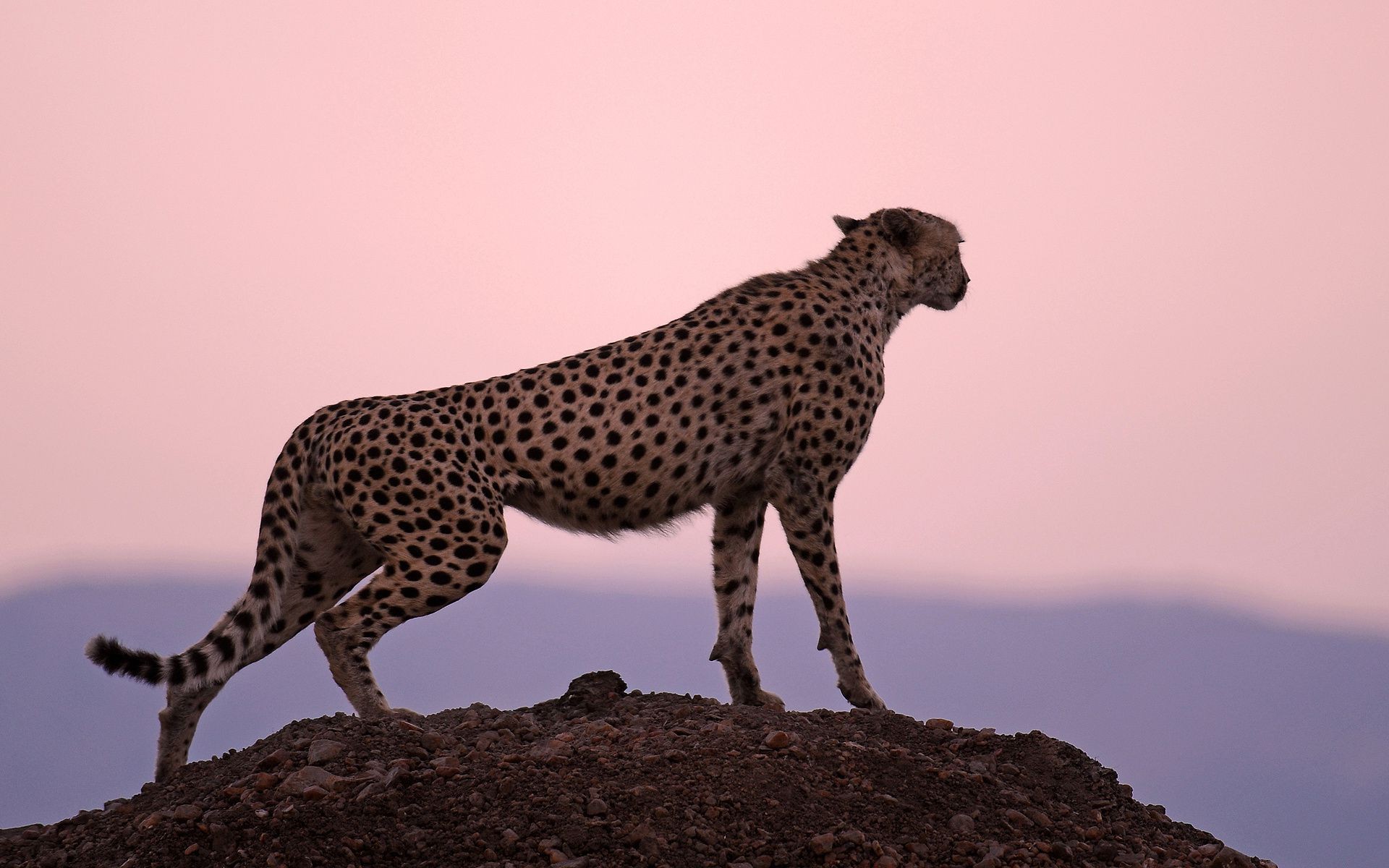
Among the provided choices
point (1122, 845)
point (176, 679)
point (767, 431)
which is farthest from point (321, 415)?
point (1122, 845)

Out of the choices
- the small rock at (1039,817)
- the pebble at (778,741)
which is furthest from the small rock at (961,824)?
the pebble at (778,741)

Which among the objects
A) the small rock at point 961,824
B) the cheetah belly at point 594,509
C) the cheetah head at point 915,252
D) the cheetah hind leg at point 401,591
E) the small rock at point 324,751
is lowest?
the small rock at point 324,751

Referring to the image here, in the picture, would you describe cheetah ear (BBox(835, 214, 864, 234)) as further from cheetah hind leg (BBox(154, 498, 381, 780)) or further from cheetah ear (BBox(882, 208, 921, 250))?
cheetah hind leg (BBox(154, 498, 381, 780))

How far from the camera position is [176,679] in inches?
290

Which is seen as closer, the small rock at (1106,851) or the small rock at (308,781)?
the small rock at (308,781)

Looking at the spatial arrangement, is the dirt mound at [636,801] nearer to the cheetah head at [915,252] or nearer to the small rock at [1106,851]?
the small rock at [1106,851]

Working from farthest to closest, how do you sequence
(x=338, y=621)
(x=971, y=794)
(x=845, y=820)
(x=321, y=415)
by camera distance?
1. (x=321, y=415)
2. (x=338, y=621)
3. (x=971, y=794)
4. (x=845, y=820)

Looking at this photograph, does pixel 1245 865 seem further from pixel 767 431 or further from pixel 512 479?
pixel 512 479

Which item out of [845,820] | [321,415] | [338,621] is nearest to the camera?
[845,820]

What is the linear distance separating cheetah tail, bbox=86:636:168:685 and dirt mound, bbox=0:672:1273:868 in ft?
1.72

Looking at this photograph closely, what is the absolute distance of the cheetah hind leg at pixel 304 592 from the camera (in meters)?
7.61

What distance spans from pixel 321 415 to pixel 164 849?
96.4 inches

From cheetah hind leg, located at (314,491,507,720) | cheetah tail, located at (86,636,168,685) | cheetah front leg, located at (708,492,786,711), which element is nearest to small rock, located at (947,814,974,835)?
cheetah front leg, located at (708,492,786,711)

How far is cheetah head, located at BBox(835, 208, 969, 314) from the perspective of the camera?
8703 millimetres
